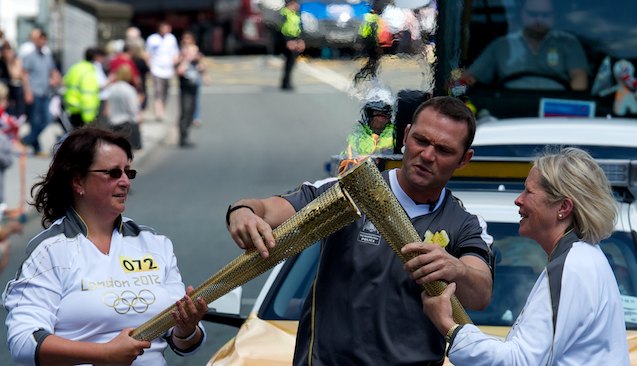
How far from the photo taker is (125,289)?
388 cm

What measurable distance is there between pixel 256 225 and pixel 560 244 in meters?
0.81

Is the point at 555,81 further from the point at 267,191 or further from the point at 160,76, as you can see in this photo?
the point at 160,76

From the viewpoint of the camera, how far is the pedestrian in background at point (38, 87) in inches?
820

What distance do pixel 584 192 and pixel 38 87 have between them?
18998 mm

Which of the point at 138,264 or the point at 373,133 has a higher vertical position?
the point at 373,133

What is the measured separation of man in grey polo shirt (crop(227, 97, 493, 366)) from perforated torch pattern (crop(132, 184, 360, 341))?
0.17 metres

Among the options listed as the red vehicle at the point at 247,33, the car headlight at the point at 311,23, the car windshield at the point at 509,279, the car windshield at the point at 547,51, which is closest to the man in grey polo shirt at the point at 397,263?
the car windshield at the point at 509,279

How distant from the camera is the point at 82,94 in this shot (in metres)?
18.6

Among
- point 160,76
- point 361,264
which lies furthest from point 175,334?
point 160,76

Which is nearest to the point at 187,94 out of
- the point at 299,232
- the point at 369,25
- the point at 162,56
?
the point at 162,56

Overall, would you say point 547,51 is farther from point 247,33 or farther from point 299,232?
point 247,33

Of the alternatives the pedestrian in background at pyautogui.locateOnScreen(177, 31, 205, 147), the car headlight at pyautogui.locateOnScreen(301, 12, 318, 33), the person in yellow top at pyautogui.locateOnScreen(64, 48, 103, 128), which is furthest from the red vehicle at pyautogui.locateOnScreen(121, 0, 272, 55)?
the car headlight at pyautogui.locateOnScreen(301, 12, 318, 33)

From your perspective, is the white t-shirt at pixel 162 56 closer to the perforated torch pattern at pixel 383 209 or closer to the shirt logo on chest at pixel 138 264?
the shirt logo on chest at pixel 138 264

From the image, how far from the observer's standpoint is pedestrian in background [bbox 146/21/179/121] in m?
26.0
